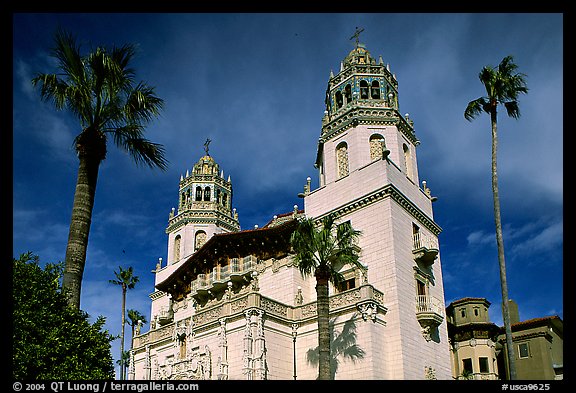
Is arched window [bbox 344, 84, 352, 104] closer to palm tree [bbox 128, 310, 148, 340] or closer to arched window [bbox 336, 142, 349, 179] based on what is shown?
arched window [bbox 336, 142, 349, 179]

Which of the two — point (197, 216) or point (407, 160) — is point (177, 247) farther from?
point (407, 160)

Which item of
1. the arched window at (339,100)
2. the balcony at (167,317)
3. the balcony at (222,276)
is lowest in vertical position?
the balcony at (167,317)

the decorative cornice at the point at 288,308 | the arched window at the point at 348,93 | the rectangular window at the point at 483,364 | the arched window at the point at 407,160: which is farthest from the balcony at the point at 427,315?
the arched window at the point at 348,93

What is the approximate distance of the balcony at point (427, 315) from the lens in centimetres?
3009

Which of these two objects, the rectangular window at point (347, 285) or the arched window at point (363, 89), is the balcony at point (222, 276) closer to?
the rectangular window at point (347, 285)

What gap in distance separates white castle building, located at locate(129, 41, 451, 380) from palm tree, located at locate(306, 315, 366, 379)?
57mm

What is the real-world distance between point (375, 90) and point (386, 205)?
10.8 metres

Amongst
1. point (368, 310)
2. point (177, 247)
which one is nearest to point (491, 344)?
point (368, 310)

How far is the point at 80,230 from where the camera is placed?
15.1 metres

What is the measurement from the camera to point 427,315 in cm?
3000

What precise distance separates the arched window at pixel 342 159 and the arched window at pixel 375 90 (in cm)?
444

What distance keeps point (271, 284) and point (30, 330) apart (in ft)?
68.7

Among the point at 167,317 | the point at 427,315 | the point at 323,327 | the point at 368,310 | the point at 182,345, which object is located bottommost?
the point at 182,345
